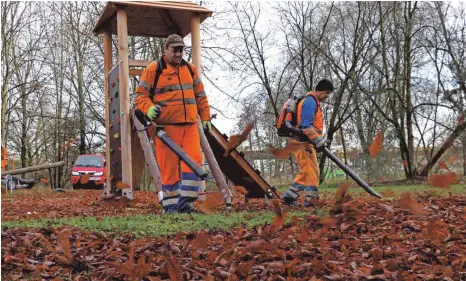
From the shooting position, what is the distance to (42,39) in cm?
2997

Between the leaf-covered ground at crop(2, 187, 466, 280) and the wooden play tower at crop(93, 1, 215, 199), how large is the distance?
11.8 ft

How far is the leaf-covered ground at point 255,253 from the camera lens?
3.44 meters

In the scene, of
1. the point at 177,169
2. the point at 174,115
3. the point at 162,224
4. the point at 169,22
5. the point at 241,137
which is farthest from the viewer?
the point at 169,22

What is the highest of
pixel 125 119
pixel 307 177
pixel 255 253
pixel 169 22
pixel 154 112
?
pixel 169 22

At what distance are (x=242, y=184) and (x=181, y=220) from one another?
333 cm

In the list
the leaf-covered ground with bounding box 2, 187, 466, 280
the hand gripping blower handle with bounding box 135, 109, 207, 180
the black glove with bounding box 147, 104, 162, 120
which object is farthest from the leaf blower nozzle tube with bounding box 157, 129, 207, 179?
the leaf-covered ground with bounding box 2, 187, 466, 280

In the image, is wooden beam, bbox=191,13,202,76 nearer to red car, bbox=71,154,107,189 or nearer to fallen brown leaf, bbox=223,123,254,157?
fallen brown leaf, bbox=223,123,254,157

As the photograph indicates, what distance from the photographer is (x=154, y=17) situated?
1007cm

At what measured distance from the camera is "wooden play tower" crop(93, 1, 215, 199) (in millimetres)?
8500

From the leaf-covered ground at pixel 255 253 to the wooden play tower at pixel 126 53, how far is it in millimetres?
3601

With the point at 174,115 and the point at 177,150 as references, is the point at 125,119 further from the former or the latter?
the point at 177,150

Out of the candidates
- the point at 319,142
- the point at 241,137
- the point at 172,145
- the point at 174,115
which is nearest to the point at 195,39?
the point at 174,115

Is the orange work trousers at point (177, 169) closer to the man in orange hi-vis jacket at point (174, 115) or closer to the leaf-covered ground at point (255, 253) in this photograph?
the man in orange hi-vis jacket at point (174, 115)

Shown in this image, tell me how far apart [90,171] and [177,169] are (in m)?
19.3
